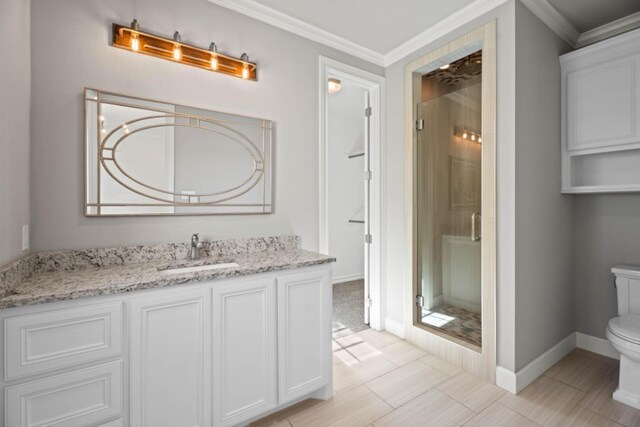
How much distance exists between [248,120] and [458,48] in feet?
5.46

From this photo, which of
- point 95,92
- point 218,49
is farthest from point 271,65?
point 95,92

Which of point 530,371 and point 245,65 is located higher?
point 245,65

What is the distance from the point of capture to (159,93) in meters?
1.77

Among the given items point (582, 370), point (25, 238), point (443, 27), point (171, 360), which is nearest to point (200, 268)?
point (171, 360)

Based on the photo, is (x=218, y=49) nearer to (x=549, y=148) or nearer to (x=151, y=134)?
(x=151, y=134)

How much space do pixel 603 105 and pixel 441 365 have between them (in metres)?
2.27

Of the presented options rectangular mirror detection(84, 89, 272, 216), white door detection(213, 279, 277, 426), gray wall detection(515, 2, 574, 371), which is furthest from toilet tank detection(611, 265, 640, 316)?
rectangular mirror detection(84, 89, 272, 216)

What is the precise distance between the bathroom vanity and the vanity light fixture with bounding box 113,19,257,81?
1141 millimetres

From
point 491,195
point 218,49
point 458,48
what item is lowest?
point 491,195

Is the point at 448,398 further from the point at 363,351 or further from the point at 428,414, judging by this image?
the point at 363,351

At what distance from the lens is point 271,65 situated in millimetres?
2166

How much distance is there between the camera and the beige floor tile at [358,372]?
2069 millimetres

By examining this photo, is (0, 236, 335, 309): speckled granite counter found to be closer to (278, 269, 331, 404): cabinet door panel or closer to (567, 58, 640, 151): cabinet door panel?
(278, 269, 331, 404): cabinet door panel

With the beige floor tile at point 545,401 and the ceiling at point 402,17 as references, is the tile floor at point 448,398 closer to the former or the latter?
the beige floor tile at point 545,401
